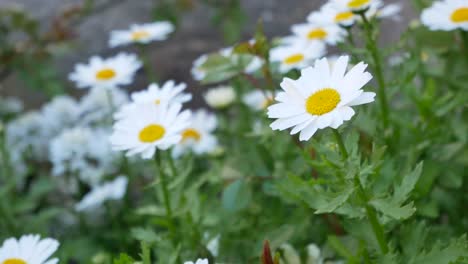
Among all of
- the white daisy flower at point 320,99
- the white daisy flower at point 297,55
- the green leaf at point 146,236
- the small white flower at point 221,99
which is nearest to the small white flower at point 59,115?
the small white flower at point 221,99

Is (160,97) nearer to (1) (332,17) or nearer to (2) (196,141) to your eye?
(1) (332,17)

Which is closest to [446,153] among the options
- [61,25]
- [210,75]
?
[210,75]

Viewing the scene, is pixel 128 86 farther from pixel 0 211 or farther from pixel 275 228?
pixel 275 228

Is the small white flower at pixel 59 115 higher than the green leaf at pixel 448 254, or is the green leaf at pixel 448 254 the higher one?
the small white flower at pixel 59 115

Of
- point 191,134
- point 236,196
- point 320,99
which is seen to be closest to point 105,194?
point 191,134

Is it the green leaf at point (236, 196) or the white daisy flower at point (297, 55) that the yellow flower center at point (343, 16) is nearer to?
the white daisy flower at point (297, 55)
